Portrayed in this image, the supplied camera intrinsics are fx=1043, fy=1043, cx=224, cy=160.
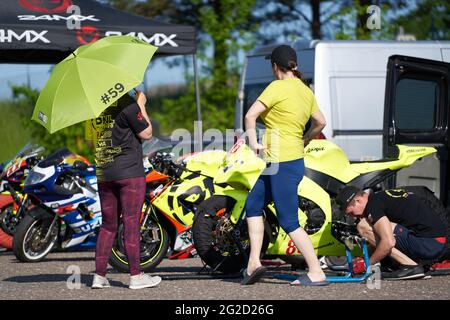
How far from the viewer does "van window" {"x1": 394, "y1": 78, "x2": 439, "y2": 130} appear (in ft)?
33.1

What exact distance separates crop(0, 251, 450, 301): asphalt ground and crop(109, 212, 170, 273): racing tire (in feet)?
0.36

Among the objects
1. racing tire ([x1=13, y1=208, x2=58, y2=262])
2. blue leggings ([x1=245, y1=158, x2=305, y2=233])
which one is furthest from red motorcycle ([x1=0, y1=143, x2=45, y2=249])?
blue leggings ([x1=245, y1=158, x2=305, y2=233])

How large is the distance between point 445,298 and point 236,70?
50.0ft

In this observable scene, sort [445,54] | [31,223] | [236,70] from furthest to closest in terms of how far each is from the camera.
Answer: [236,70]
[445,54]
[31,223]

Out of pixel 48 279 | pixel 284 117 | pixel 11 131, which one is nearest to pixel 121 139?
pixel 284 117

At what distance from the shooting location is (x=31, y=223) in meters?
10.7

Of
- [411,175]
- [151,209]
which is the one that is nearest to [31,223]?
[151,209]

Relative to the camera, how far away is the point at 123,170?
26.2 feet

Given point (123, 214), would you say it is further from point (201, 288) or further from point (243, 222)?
point (243, 222)

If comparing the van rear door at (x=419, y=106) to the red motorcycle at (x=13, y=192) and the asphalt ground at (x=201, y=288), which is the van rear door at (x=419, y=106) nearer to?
the asphalt ground at (x=201, y=288)

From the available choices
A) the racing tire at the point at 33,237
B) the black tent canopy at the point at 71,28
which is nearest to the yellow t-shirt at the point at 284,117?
the racing tire at the point at 33,237

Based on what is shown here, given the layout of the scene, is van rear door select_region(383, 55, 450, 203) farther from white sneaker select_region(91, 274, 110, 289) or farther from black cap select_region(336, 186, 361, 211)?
white sneaker select_region(91, 274, 110, 289)

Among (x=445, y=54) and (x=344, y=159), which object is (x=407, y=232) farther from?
(x=445, y=54)

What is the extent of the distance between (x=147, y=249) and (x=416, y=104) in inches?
119
